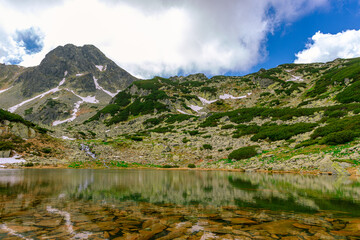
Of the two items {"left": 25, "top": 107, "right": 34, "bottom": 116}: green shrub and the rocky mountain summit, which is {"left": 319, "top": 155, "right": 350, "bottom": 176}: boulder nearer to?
the rocky mountain summit

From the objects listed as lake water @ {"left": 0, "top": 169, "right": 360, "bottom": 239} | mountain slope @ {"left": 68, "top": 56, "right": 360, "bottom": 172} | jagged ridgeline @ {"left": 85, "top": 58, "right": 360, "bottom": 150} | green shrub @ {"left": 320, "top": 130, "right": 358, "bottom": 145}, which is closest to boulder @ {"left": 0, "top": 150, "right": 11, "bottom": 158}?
mountain slope @ {"left": 68, "top": 56, "right": 360, "bottom": 172}

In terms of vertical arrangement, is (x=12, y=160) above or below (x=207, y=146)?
below

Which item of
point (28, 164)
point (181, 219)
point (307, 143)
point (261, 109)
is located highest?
point (261, 109)

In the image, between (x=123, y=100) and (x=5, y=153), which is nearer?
(x=5, y=153)

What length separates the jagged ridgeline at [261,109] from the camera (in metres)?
39.0

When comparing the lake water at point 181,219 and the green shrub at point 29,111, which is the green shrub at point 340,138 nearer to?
the lake water at point 181,219

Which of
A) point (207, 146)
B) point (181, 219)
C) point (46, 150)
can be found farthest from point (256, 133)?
point (46, 150)

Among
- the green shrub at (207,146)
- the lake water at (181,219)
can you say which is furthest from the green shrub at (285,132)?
the lake water at (181,219)

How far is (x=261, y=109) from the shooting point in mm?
70375

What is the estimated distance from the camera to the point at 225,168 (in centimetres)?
3422

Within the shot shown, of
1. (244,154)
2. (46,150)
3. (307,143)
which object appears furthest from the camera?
(46,150)

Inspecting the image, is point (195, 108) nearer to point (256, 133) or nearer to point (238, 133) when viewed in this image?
point (238, 133)

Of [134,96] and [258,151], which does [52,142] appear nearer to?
[258,151]

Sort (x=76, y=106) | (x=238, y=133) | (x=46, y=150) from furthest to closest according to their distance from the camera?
(x=76, y=106), (x=238, y=133), (x=46, y=150)
